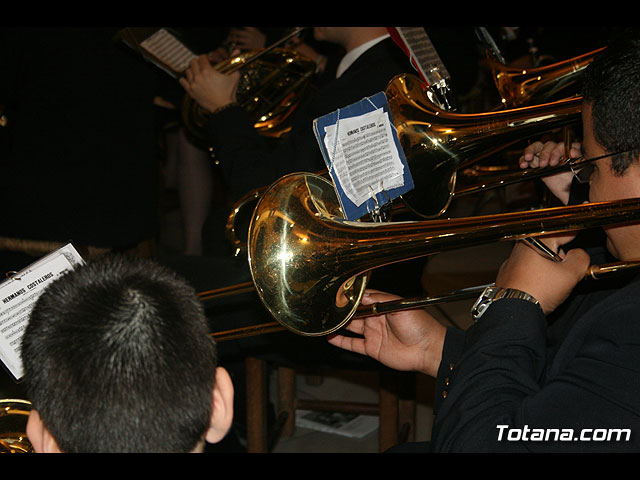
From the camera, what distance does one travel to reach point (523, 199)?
3191mm

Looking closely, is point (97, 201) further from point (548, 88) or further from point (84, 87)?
point (548, 88)

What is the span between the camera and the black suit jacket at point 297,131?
1959 mm

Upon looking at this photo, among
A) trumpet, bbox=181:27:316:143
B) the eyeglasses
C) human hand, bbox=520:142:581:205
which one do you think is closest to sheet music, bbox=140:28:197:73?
trumpet, bbox=181:27:316:143

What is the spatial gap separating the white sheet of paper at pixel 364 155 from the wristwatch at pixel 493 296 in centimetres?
32

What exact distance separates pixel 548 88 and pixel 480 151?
1.42ft

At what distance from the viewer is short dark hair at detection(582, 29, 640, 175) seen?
1170 millimetres

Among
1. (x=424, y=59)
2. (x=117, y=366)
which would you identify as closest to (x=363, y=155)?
(x=424, y=59)

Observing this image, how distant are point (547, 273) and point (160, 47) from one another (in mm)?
1571

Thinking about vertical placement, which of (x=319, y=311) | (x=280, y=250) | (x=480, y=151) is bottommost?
(x=319, y=311)

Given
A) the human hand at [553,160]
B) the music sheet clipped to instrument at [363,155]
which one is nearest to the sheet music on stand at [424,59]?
the music sheet clipped to instrument at [363,155]

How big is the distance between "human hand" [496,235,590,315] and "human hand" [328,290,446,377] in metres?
0.25

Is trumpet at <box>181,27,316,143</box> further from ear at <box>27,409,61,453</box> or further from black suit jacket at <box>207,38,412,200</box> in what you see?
ear at <box>27,409,61,453</box>

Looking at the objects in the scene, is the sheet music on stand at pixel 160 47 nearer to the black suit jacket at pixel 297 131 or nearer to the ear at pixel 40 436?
the black suit jacket at pixel 297 131

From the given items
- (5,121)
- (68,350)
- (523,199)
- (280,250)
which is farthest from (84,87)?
(523,199)
